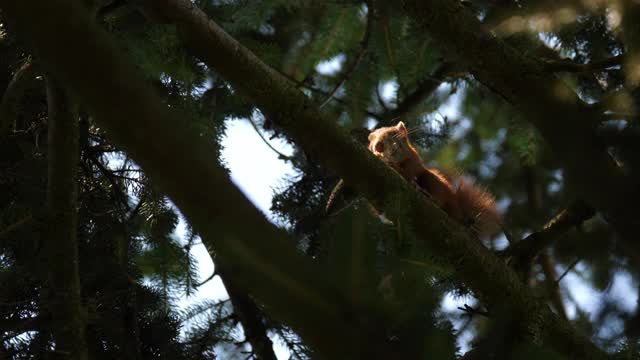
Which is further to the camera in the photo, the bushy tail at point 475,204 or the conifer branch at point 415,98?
the conifer branch at point 415,98

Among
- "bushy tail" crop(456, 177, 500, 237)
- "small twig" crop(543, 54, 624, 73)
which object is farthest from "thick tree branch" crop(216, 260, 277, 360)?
A: "small twig" crop(543, 54, 624, 73)

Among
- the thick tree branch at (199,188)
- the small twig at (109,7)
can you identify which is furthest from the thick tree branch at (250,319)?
the thick tree branch at (199,188)

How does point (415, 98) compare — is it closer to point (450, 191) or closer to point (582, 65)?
point (450, 191)

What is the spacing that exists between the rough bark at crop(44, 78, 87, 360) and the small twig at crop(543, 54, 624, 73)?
143 cm

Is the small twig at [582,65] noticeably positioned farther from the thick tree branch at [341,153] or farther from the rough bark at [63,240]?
the rough bark at [63,240]

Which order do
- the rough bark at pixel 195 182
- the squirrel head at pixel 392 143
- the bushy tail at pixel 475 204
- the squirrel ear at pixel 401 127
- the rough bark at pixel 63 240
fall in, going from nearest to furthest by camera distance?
the rough bark at pixel 195 182 → the rough bark at pixel 63 240 → the bushy tail at pixel 475 204 → the squirrel head at pixel 392 143 → the squirrel ear at pixel 401 127

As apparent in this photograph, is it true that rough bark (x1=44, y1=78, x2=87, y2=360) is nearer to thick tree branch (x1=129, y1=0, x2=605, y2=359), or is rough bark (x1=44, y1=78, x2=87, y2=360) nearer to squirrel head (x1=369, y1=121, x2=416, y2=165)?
thick tree branch (x1=129, y1=0, x2=605, y2=359)

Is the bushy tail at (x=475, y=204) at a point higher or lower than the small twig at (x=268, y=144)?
lower

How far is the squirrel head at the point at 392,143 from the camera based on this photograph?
11.5ft

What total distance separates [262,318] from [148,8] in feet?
4.97

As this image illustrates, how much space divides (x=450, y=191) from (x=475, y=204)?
13 centimetres

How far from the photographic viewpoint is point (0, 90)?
265 centimetres

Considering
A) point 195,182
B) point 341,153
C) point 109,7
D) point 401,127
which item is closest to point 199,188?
point 195,182

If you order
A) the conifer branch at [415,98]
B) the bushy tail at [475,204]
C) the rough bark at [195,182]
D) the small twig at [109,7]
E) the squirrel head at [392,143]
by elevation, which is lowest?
the rough bark at [195,182]
